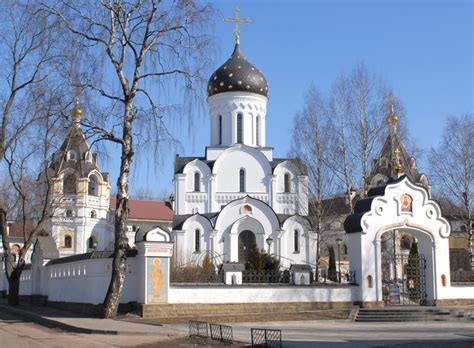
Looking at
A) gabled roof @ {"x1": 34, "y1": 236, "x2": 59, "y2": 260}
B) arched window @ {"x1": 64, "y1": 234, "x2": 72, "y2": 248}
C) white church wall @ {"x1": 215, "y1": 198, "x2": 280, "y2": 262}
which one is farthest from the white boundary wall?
arched window @ {"x1": 64, "y1": 234, "x2": 72, "y2": 248}

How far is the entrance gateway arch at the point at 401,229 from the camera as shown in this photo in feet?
80.4

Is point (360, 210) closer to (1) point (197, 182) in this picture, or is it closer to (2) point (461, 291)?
(2) point (461, 291)

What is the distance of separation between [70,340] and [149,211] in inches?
2392

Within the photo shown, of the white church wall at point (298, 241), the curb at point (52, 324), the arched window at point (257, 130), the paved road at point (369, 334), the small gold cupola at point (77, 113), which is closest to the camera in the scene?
the paved road at point (369, 334)

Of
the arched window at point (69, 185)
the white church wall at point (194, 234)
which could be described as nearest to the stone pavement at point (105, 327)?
the arched window at point (69, 185)

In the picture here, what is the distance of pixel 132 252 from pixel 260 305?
5.06 meters

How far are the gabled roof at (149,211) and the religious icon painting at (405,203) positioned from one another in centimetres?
5200

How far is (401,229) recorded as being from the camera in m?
25.4

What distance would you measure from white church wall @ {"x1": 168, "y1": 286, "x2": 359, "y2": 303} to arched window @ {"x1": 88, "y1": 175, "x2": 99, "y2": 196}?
126 ft

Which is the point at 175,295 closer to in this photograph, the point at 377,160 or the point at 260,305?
the point at 260,305

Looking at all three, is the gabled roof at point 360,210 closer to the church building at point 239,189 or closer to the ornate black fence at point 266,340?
the ornate black fence at point 266,340

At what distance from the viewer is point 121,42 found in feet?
68.6

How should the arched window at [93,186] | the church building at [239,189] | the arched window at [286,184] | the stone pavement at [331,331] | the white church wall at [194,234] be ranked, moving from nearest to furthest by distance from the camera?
the stone pavement at [331,331], the white church wall at [194,234], the church building at [239,189], the arched window at [286,184], the arched window at [93,186]

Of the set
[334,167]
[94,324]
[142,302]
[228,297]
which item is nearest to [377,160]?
[334,167]
